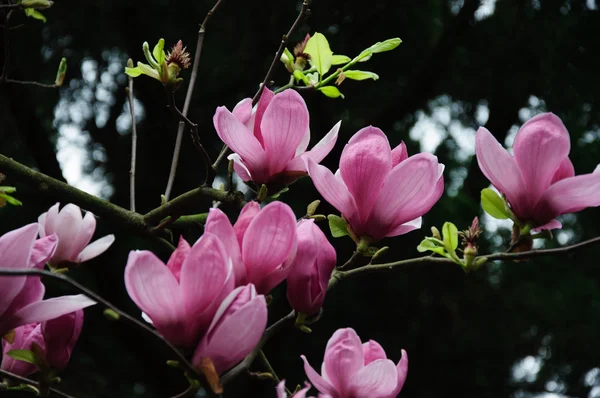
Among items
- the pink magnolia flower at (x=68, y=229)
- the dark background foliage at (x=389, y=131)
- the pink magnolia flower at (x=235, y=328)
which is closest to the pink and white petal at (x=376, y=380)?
the pink magnolia flower at (x=235, y=328)

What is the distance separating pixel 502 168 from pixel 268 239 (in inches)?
6.0

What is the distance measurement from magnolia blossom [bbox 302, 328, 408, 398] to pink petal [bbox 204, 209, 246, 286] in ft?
0.25

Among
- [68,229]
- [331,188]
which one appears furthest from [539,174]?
[68,229]

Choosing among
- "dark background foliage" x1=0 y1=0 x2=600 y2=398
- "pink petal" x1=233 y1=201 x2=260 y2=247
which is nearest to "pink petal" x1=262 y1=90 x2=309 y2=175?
"pink petal" x1=233 y1=201 x2=260 y2=247

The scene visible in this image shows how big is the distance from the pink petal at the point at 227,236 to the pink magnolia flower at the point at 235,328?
41 mm

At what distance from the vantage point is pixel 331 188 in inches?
16.6

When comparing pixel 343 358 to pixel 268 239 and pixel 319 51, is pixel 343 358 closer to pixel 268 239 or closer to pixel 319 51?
pixel 268 239

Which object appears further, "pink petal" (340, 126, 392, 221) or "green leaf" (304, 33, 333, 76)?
"green leaf" (304, 33, 333, 76)

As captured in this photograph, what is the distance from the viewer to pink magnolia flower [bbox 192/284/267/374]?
30cm

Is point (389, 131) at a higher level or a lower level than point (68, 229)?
lower

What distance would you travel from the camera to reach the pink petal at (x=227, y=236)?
34cm

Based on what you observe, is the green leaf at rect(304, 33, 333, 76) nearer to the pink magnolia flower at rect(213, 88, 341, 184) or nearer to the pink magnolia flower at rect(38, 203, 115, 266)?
the pink magnolia flower at rect(213, 88, 341, 184)

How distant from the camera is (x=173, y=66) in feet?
1.52

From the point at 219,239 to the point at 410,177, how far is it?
0.44ft
